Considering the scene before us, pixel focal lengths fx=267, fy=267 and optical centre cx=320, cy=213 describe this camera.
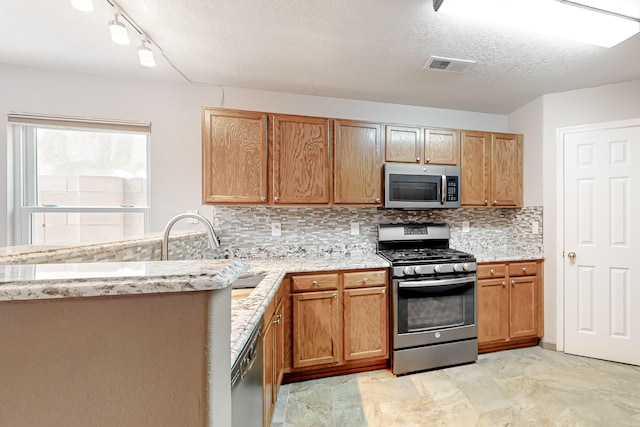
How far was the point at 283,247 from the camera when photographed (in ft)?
8.52

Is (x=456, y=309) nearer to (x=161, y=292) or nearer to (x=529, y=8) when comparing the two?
(x=529, y=8)

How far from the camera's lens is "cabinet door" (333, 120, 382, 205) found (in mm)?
2395

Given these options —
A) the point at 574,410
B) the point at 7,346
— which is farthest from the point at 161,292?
Result: the point at 574,410

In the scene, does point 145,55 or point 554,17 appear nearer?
point 554,17

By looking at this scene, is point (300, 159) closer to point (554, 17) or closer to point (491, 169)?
point (554, 17)

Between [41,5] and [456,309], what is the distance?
357 centimetres

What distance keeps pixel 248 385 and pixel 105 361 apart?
0.64m

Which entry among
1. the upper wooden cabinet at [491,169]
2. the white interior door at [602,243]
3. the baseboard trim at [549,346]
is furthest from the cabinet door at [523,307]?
the upper wooden cabinet at [491,169]

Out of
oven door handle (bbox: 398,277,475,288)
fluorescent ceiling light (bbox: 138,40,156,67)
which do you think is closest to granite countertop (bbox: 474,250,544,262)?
oven door handle (bbox: 398,277,475,288)

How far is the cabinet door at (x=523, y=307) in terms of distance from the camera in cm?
254

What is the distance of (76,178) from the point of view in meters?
2.32

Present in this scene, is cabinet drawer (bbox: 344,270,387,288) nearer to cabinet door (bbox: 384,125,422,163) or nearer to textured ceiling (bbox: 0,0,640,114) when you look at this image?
cabinet door (bbox: 384,125,422,163)

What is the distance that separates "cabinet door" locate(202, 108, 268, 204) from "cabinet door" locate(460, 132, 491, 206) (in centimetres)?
196

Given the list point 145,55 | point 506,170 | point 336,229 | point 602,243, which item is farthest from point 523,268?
point 145,55
